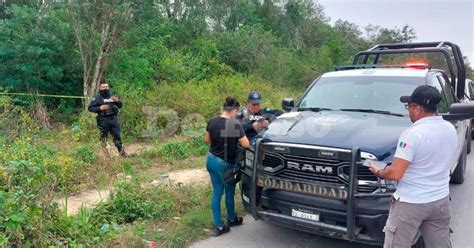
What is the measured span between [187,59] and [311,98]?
1251cm

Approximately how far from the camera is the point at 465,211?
18.6ft

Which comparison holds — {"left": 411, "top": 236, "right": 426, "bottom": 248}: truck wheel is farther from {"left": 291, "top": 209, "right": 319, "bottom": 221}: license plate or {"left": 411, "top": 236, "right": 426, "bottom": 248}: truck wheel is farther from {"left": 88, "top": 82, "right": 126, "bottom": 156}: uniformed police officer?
{"left": 88, "top": 82, "right": 126, "bottom": 156}: uniformed police officer

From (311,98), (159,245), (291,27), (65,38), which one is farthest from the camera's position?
(291,27)

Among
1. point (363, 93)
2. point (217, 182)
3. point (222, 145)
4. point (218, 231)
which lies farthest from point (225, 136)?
point (363, 93)

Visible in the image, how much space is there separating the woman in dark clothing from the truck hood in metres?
0.38

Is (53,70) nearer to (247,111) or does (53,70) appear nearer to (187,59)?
(187,59)

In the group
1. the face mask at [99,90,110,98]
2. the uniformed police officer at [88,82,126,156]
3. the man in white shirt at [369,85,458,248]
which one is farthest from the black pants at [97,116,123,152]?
the man in white shirt at [369,85,458,248]

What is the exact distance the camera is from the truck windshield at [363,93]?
16.4 ft

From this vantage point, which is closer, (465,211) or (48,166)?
(465,211)

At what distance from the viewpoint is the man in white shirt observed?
299 centimetres

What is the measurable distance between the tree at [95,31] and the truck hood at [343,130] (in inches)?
354

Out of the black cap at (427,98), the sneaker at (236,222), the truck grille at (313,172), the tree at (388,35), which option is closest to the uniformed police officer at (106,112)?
the sneaker at (236,222)

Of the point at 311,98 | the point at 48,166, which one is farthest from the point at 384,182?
the point at 48,166

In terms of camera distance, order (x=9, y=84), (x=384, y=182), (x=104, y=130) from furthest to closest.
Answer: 1. (x=9, y=84)
2. (x=104, y=130)
3. (x=384, y=182)
